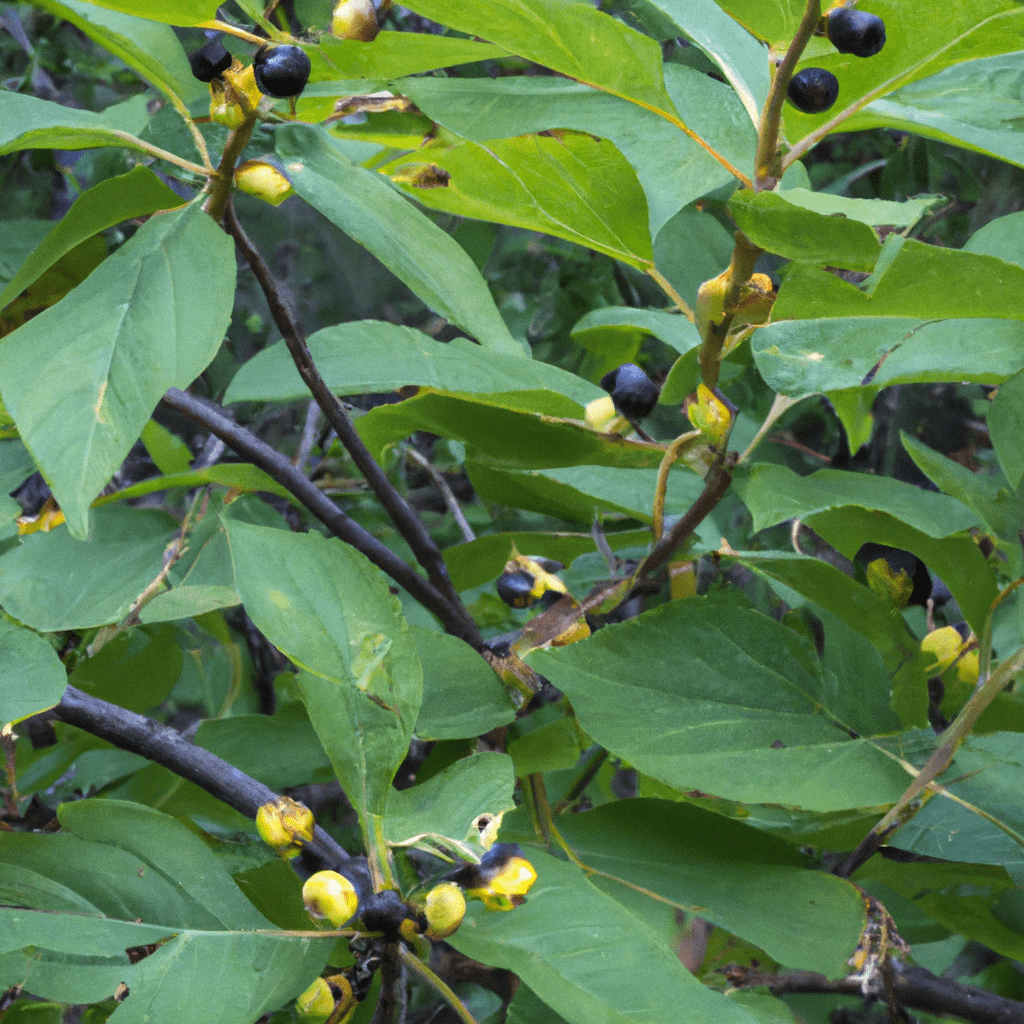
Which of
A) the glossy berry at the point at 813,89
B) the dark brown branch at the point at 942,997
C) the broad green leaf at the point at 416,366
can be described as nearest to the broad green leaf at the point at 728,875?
the dark brown branch at the point at 942,997

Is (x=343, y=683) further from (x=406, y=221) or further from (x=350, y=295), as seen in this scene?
(x=350, y=295)

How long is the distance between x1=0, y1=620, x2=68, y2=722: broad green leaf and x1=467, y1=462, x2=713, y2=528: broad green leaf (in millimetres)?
233

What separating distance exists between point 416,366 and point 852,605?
9.4 inches

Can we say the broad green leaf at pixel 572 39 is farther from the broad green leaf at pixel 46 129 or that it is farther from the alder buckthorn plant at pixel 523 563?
the broad green leaf at pixel 46 129

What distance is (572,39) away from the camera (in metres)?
0.38

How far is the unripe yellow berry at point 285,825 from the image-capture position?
39 cm

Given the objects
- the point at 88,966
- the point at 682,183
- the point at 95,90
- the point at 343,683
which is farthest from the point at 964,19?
the point at 95,90

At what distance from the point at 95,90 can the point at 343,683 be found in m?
1.25

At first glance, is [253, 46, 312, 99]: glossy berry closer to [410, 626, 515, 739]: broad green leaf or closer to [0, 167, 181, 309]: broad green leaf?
[0, 167, 181, 309]: broad green leaf

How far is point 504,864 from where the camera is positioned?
0.36 metres

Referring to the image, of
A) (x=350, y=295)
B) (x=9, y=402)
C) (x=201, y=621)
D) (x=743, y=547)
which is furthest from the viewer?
(x=350, y=295)

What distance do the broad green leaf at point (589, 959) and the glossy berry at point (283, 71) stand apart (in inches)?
12.8

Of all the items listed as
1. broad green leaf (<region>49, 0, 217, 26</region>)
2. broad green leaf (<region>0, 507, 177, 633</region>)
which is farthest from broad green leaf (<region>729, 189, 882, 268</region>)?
broad green leaf (<region>0, 507, 177, 633</region>)

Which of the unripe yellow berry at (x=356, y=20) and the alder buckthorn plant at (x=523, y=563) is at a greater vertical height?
the unripe yellow berry at (x=356, y=20)
